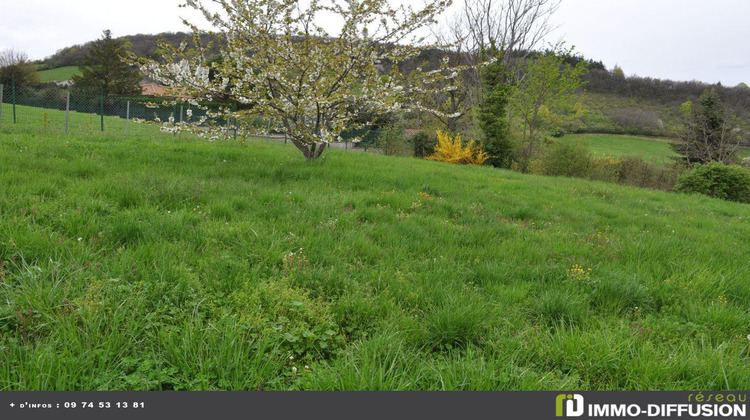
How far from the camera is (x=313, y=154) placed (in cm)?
887

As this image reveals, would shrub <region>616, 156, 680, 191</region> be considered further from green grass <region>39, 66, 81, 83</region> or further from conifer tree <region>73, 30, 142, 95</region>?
green grass <region>39, 66, 81, 83</region>

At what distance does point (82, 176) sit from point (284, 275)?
436 centimetres

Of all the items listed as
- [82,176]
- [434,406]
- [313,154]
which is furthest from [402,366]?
[313,154]

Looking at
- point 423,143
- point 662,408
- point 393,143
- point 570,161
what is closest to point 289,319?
point 662,408

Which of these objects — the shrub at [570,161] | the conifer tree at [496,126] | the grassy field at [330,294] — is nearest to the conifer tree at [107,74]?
the conifer tree at [496,126]

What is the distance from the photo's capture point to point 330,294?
279 cm

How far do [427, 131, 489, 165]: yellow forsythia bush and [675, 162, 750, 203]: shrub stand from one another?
810cm

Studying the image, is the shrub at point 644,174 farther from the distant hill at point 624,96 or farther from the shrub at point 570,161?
the distant hill at point 624,96

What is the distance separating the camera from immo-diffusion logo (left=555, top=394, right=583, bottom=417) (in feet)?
5.82

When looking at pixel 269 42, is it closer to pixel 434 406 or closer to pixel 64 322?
pixel 64 322

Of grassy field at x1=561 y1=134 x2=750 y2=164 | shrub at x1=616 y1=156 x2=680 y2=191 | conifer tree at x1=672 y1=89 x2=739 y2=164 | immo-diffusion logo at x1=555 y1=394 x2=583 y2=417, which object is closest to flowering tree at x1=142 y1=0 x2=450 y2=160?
immo-diffusion logo at x1=555 y1=394 x2=583 y2=417

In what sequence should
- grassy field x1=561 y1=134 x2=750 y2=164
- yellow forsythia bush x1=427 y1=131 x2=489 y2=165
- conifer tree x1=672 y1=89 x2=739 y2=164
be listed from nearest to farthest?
1. yellow forsythia bush x1=427 y1=131 x2=489 y2=165
2. conifer tree x1=672 y1=89 x2=739 y2=164
3. grassy field x1=561 y1=134 x2=750 y2=164

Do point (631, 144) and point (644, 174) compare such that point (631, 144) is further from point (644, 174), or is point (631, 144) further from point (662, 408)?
point (662, 408)

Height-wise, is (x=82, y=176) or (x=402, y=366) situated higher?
(x=82, y=176)
